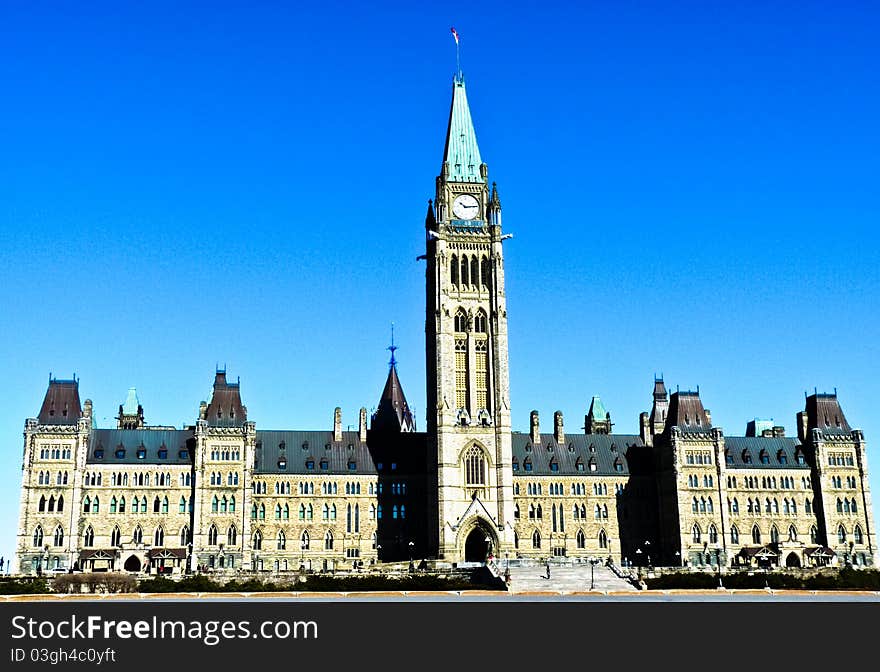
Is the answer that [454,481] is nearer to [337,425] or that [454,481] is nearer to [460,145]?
[337,425]

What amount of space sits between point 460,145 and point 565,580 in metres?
55.4

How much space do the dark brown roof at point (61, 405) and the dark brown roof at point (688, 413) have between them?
213ft

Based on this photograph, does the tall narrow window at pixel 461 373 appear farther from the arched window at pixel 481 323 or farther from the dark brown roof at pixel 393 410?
the dark brown roof at pixel 393 410

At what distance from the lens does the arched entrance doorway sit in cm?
11612

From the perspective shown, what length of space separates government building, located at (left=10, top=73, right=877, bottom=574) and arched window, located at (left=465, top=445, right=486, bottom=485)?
0.52 ft

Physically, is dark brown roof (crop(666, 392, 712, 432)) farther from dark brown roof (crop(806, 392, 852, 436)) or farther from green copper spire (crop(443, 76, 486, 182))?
green copper spire (crop(443, 76, 486, 182))

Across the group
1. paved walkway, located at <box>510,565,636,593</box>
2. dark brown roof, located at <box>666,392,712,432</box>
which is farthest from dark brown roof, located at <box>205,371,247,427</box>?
dark brown roof, located at <box>666,392,712,432</box>

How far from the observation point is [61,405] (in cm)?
11781

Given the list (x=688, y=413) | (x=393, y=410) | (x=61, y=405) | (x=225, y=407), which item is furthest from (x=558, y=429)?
(x=61, y=405)

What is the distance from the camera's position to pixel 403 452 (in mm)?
126062

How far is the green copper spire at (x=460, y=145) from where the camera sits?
415ft

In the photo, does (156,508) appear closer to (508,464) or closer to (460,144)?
(508,464)
